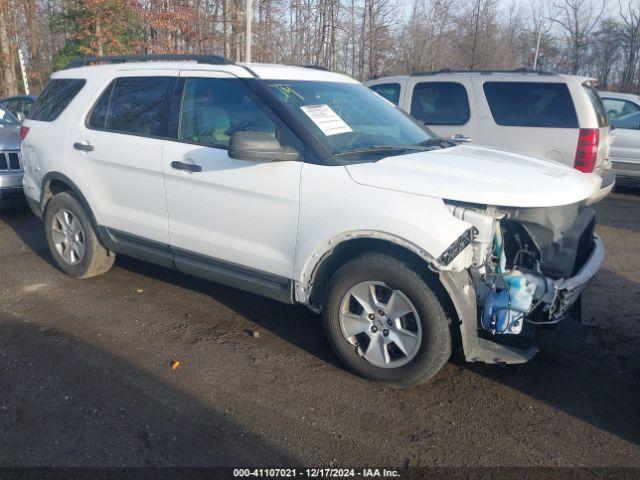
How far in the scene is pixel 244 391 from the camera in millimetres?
3473

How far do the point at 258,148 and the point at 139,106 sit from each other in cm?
166

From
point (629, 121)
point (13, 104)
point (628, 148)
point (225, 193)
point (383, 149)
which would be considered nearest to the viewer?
point (383, 149)

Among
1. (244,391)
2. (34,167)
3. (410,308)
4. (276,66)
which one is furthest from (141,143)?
(410,308)

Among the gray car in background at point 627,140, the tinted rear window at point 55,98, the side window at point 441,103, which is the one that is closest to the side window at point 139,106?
the tinted rear window at point 55,98

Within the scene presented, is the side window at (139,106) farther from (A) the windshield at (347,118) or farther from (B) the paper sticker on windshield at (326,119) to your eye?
(B) the paper sticker on windshield at (326,119)

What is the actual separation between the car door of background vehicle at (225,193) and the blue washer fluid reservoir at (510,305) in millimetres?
1323

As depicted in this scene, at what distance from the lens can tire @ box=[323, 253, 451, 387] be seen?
3.28 m

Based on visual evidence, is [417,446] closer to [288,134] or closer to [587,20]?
[288,134]

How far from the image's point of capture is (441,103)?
8.15 meters

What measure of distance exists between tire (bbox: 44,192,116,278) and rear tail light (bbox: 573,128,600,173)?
5.70m

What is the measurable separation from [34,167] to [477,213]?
4.39 metres

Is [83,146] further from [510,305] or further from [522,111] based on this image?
[522,111]

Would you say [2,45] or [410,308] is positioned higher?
[2,45]

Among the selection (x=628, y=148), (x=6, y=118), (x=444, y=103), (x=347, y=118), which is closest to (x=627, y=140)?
(x=628, y=148)
